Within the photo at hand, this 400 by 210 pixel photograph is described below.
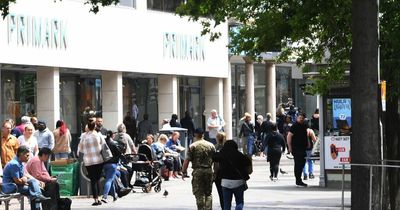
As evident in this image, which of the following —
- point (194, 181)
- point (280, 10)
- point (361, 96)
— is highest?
point (280, 10)

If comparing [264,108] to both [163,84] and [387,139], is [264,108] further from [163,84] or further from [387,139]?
[387,139]

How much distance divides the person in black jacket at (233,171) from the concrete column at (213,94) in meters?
33.9

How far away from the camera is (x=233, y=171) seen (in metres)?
19.9

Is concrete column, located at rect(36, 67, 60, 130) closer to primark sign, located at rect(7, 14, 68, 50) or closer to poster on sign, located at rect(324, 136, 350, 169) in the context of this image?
primark sign, located at rect(7, 14, 68, 50)

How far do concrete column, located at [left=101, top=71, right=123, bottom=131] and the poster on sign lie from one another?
16801mm

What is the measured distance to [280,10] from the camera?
80.5ft

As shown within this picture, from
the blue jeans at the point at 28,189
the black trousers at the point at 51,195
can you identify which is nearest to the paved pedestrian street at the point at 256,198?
the black trousers at the point at 51,195

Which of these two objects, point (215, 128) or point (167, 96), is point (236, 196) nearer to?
point (215, 128)

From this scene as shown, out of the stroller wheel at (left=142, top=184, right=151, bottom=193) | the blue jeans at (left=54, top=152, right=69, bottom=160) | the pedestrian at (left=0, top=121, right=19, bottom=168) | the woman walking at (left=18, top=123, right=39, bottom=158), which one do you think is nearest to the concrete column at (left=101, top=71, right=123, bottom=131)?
the blue jeans at (left=54, top=152, right=69, bottom=160)

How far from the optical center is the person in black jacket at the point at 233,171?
1992 centimetres

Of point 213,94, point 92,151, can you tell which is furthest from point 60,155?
point 213,94

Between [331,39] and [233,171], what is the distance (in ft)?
16.1

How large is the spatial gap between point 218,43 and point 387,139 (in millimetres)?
31652

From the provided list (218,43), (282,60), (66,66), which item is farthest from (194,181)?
(218,43)
